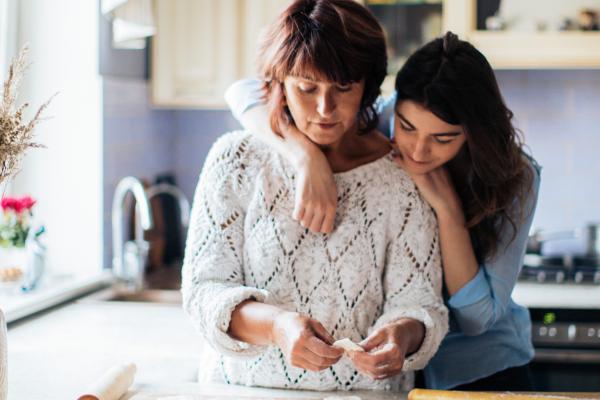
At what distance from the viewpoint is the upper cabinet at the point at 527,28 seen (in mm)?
2689

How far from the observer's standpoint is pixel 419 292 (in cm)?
143

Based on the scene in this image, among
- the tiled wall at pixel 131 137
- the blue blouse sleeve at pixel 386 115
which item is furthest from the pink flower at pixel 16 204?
the blue blouse sleeve at pixel 386 115

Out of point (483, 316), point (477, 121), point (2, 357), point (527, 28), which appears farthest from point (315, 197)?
point (527, 28)

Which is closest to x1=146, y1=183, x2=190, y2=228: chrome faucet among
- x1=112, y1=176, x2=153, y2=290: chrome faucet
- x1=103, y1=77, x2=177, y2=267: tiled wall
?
x1=103, y1=77, x2=177, y2=267: tiled wall

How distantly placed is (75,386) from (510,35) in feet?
6.08

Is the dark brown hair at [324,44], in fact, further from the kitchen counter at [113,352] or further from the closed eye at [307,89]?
the kitchen counter at [113,352]

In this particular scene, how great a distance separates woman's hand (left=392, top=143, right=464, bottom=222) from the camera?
58.6 inches

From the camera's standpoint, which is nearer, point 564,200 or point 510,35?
point 510,35

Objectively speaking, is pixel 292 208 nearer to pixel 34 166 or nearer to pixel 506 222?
pixel 506 222

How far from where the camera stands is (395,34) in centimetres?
278

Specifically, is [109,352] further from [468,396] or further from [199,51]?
[199,51]

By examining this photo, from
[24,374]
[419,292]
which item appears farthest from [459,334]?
[24,374]

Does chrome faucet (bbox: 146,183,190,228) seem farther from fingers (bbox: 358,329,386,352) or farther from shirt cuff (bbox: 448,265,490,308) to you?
fingers (bbox: 358,329,386,352)

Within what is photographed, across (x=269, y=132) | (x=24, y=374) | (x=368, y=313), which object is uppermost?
(x=269, y=132)
